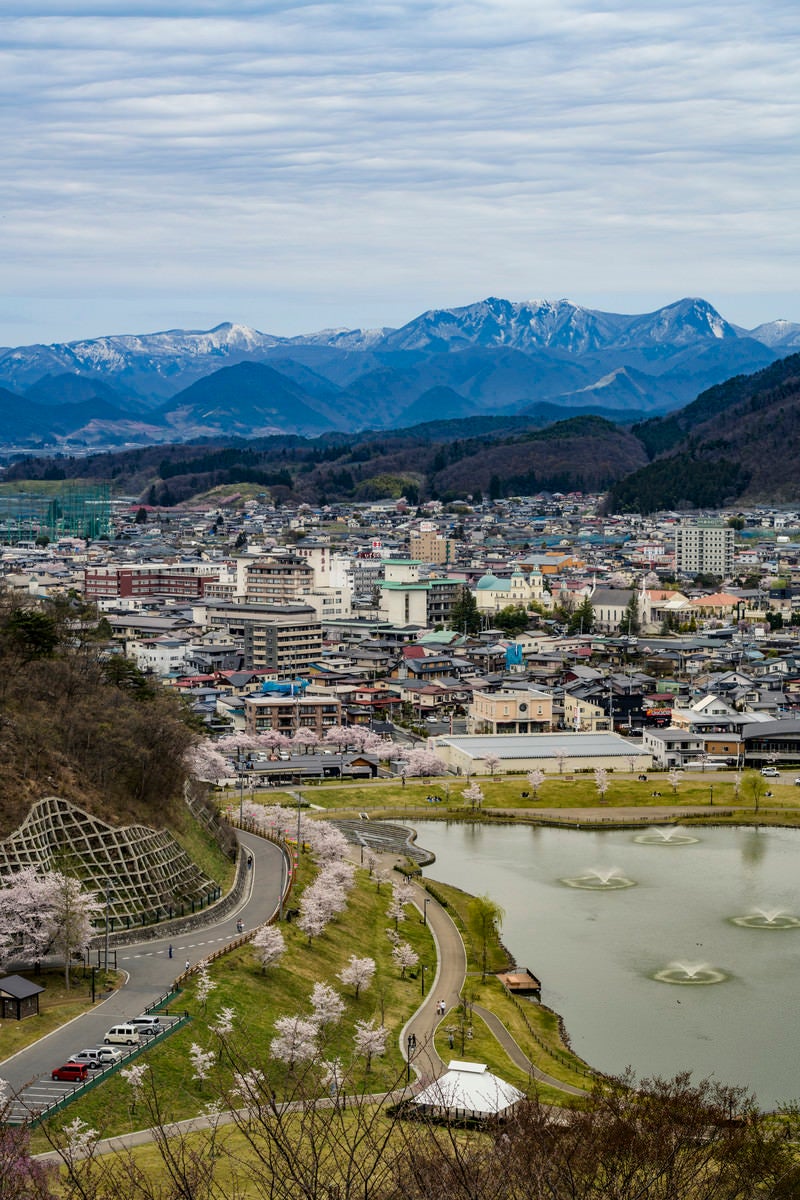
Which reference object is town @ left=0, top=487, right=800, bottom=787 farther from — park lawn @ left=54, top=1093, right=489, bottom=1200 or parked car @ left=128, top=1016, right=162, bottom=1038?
park lawn @ left=54, top=1093, right=489, bottom=1200

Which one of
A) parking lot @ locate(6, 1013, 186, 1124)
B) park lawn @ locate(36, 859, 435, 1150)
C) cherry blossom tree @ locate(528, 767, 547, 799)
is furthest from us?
cherry blossom tree @ locate(528, 767, 547, 799)

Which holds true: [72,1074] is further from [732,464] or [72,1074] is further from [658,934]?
[732,464]

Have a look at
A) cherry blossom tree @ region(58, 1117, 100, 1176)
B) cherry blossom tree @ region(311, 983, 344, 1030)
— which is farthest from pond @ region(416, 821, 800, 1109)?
cherry blossom tree @ region(58, 1117, 100, 1176)

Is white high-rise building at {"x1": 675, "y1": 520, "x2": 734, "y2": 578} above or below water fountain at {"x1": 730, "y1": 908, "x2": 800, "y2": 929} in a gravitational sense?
above

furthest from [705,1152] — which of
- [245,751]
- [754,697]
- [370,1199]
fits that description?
[754,697]

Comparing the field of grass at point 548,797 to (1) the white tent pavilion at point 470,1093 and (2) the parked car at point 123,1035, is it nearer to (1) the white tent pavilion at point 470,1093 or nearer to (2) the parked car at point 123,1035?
(2) the parked car at point 123,1035

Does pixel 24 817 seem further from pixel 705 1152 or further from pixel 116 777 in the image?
pixel 705 1152
